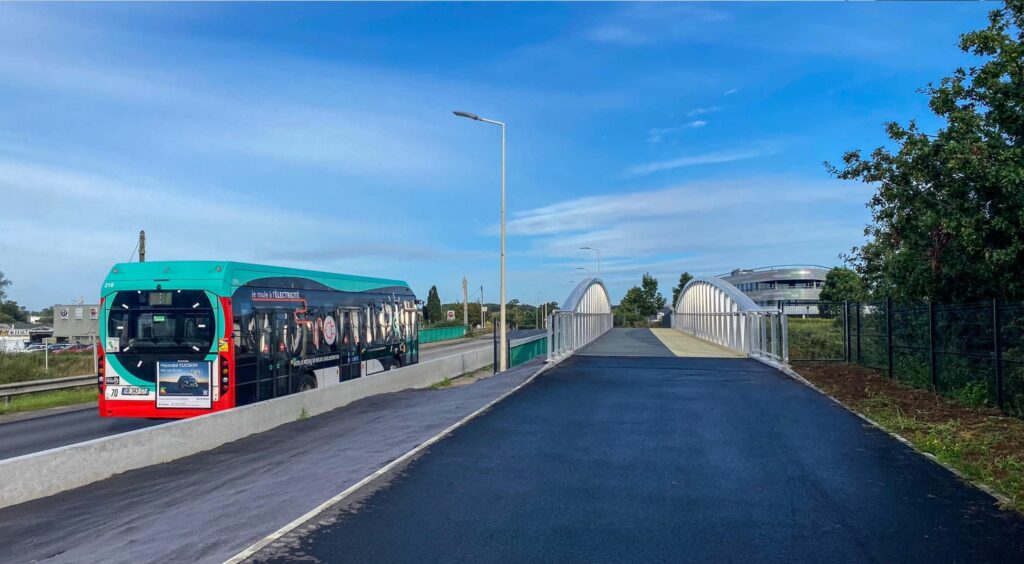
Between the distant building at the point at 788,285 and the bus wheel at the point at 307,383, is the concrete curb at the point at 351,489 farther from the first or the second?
the distant building at the point at 788,285

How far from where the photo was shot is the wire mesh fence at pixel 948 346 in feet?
35.9

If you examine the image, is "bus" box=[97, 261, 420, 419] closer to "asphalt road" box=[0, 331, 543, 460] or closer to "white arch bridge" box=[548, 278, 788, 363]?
"asphalt road" box=[0, 331, 543, 460]

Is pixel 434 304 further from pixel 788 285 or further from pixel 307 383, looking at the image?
pixel 307 383

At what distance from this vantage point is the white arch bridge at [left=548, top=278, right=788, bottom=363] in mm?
21125

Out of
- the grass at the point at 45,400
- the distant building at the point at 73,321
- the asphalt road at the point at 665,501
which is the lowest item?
the grass at the point at 45,400

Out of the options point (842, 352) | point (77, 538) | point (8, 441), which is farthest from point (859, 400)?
point (8, 441)

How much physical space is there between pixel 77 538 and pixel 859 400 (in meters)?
12.2

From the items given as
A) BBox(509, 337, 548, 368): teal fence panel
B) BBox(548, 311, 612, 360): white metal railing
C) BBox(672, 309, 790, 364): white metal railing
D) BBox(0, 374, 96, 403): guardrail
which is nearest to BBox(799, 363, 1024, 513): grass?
BBox(672, 309, 790, 364): white metal railing

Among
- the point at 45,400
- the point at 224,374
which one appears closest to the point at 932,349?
the point at 224,374

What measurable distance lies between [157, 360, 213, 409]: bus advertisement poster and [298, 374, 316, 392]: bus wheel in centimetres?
280

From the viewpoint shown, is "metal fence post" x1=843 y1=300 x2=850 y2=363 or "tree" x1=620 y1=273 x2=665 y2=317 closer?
"metal fence post" x1=843 y1=300 x2=850 y2=363

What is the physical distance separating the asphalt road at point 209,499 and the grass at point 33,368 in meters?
18.3

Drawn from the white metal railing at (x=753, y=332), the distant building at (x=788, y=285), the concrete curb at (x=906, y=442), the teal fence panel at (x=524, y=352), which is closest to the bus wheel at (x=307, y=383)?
the concrete curb at (x=906, y=442)

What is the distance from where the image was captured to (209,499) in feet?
24.5
